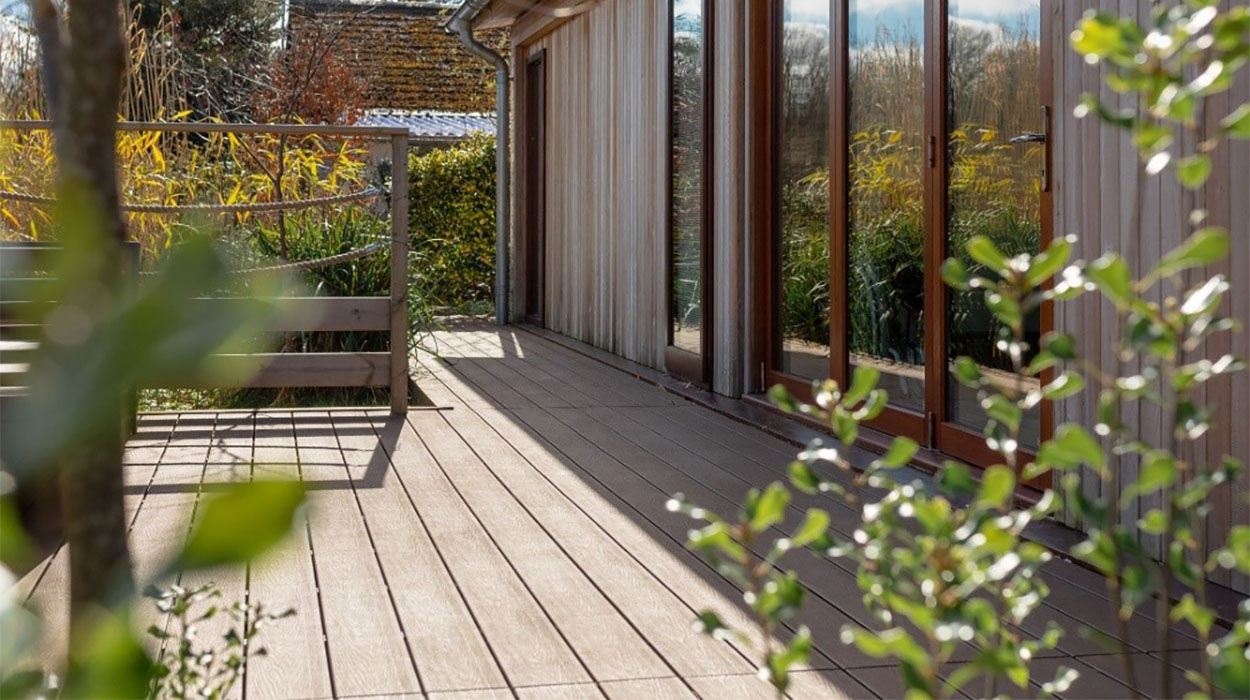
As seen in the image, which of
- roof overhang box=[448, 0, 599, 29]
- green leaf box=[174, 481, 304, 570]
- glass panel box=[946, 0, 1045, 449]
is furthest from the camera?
roof overhang box=[448, 0, 599, 29]

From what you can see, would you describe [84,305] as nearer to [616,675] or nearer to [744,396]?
[616,675]

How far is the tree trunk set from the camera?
318 millimetres

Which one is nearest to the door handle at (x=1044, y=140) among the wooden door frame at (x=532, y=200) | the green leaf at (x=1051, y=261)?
the green leaf at (x=1051, y=261)

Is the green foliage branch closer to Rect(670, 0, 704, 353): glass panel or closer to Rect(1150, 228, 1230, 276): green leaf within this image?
Rect(1150, 228, 1230, 276): green leaf

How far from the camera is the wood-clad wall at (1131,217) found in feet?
9.11

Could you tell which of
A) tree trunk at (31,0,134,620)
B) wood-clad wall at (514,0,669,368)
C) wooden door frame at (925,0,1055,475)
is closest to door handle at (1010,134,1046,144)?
wooden door frame at (925,0,1055,475)

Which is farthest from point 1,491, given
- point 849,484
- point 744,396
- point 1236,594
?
point 744,396

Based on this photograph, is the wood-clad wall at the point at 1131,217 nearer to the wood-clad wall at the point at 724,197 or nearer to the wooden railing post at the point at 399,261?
the wood-clad wall at the point at 724,197

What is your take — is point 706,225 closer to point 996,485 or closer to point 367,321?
point 367,321

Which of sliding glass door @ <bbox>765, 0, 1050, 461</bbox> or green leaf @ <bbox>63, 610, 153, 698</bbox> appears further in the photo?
sliding glass door @ <bbox>765, 0, 1050, 461</bbox>

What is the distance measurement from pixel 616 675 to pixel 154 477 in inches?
88.8

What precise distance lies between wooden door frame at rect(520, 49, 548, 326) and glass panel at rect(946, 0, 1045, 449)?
5872mm

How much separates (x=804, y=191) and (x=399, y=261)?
60.3 inches

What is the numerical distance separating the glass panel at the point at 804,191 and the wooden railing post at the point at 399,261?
1462 mm
